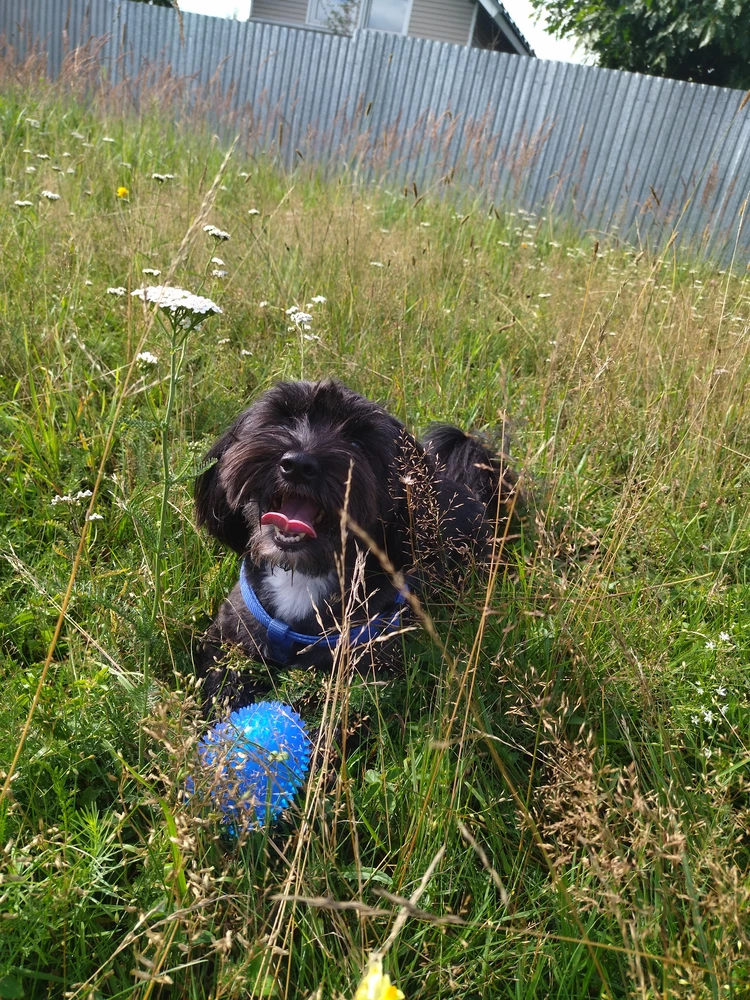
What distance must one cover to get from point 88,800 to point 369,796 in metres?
0.64

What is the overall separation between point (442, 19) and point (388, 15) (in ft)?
5.03

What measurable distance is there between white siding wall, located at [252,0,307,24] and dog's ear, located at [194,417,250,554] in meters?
23.6

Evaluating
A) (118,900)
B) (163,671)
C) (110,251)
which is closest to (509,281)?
(110,251)

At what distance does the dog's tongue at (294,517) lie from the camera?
2.16 metres

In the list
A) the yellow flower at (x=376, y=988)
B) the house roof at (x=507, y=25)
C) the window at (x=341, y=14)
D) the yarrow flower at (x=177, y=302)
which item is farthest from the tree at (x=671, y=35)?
the yellow flower at (x=376, y=988)

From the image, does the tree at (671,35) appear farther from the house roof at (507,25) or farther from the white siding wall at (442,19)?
the white siding wall at (442,19)

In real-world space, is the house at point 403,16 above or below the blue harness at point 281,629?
above

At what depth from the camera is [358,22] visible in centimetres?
2028

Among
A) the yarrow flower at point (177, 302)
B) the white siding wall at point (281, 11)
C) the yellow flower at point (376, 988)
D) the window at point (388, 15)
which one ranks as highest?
the window at point (388, 15)

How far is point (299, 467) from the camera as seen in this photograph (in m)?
2.14

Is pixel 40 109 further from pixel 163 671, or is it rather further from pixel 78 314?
pixel 163 671

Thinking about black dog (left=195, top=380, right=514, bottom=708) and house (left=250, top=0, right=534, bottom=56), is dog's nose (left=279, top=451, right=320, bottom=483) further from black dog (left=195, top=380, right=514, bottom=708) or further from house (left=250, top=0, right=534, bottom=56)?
house (left=250, top=0, right=534, bottom=56)

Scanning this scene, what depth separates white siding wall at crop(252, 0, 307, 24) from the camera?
21.8 metres

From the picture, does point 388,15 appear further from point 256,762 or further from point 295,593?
point 256,762
